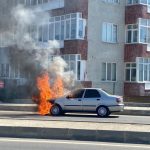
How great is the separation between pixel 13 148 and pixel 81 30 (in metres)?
27.1

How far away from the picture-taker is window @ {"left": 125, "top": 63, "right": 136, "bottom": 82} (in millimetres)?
41000

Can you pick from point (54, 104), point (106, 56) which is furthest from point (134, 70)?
point (54, 104)

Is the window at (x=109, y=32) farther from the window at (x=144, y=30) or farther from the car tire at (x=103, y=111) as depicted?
the car tire at (x=103, y=111)

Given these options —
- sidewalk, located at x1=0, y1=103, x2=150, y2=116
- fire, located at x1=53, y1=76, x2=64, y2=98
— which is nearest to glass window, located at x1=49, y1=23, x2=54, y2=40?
sidewalk, located at x1=0, y1=103, x2=150, y2=116

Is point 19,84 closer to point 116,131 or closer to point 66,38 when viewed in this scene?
point 66,38

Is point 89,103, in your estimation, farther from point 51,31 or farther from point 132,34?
point 132,34

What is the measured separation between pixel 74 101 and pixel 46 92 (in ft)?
6.71

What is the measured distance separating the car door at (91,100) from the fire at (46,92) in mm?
2009

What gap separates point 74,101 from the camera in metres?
25.2

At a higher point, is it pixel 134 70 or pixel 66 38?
pixel 66 38

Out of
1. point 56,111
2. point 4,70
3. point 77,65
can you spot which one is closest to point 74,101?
point 56,111

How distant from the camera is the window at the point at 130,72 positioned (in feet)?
135

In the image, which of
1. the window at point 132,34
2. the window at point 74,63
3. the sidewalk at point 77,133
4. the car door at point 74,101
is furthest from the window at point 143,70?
the sidewalk at point 77,133

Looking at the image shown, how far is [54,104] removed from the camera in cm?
2547
